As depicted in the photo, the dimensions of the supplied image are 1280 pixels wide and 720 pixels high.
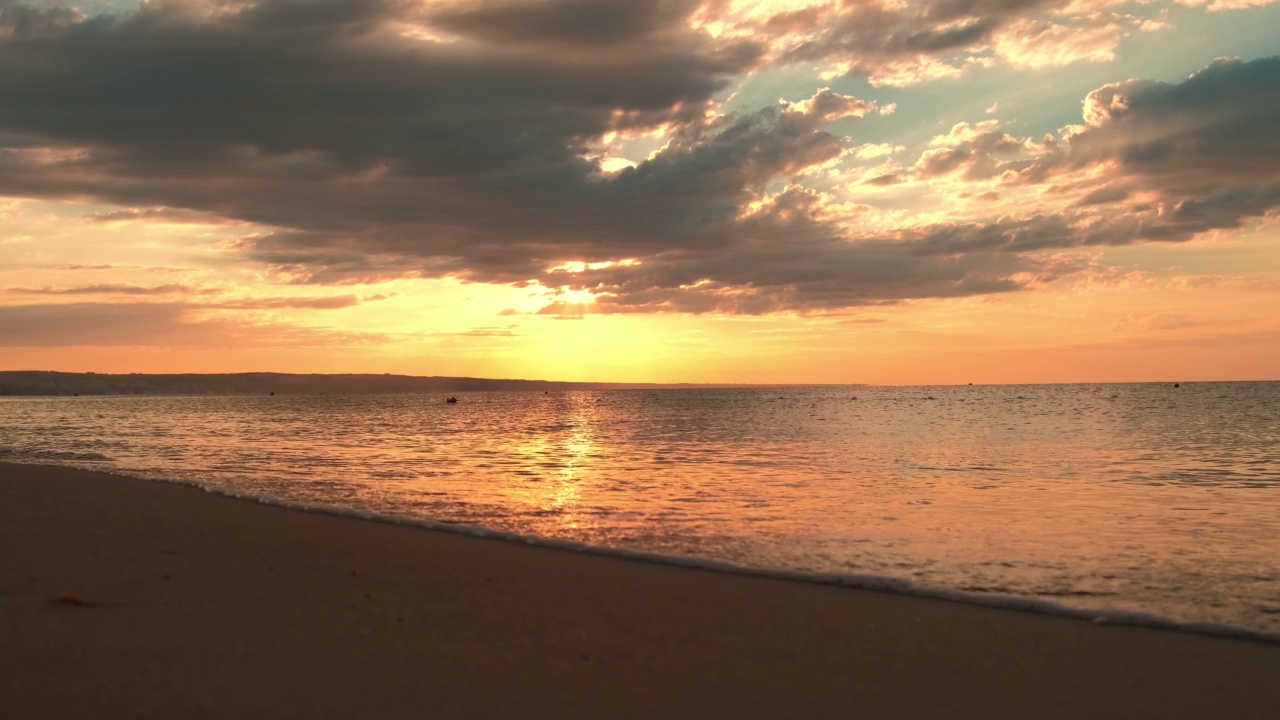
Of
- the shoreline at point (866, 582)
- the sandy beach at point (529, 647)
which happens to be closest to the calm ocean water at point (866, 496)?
the shoreline at point (866, 582)

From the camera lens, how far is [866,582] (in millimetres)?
9008

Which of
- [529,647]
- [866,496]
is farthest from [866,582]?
[866,496]

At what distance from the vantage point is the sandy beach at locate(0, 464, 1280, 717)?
16.8ft

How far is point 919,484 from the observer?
19156mm

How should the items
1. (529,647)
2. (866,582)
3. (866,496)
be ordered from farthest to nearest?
(866,496) → (866,582) → (529,647)

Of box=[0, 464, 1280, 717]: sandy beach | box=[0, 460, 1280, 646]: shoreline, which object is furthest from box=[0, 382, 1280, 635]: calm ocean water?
box=[0, 464, 1280, 717]: sandy beach

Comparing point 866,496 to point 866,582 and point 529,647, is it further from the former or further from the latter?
point 529,647

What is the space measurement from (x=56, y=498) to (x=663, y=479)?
11.6 metres

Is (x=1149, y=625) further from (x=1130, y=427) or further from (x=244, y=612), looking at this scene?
(x=1130, y=427)

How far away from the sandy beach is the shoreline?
0.20m

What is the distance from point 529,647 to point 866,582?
4.18 metres

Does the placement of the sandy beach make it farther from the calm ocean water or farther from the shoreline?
the calm ocean water

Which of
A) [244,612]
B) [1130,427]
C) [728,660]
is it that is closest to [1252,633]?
[728,660]

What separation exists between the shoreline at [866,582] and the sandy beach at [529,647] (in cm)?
20
